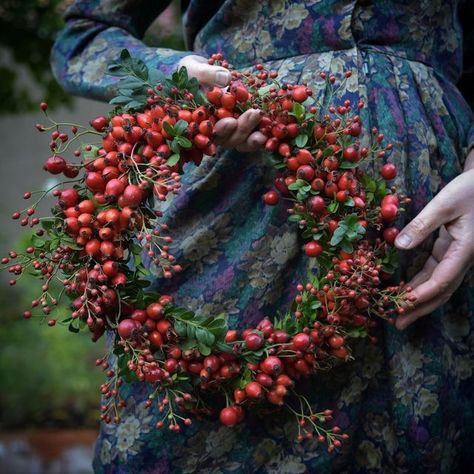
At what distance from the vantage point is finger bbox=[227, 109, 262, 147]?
114 centimetres

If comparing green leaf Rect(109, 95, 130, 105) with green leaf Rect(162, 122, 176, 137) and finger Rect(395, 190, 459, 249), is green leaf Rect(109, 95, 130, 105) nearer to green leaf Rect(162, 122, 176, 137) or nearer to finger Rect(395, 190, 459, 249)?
green leaf Rect(162, 122, 176, 137)

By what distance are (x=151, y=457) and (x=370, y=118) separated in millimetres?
678

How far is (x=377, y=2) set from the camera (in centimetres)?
131

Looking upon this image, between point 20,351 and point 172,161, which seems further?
point 20,351

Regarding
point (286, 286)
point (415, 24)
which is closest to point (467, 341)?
point (286, 286)

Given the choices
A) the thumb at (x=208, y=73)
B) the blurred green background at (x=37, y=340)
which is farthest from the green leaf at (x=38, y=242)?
the blurred green background at (x=37, y=340)

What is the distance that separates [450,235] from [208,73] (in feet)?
1.54

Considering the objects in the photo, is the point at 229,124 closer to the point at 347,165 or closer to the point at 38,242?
the point at 347,165

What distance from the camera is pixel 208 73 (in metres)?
1.18

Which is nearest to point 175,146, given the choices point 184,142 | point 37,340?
point 184,142

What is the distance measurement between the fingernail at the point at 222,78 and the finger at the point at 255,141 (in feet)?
0.30

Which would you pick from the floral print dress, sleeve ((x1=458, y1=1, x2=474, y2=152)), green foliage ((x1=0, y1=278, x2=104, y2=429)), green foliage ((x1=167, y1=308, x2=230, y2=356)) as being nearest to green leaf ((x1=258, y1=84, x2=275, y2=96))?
the floral print dress

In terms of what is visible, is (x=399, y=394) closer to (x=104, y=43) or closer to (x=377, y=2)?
(x=377, y=2)

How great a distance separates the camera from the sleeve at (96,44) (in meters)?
1.34
